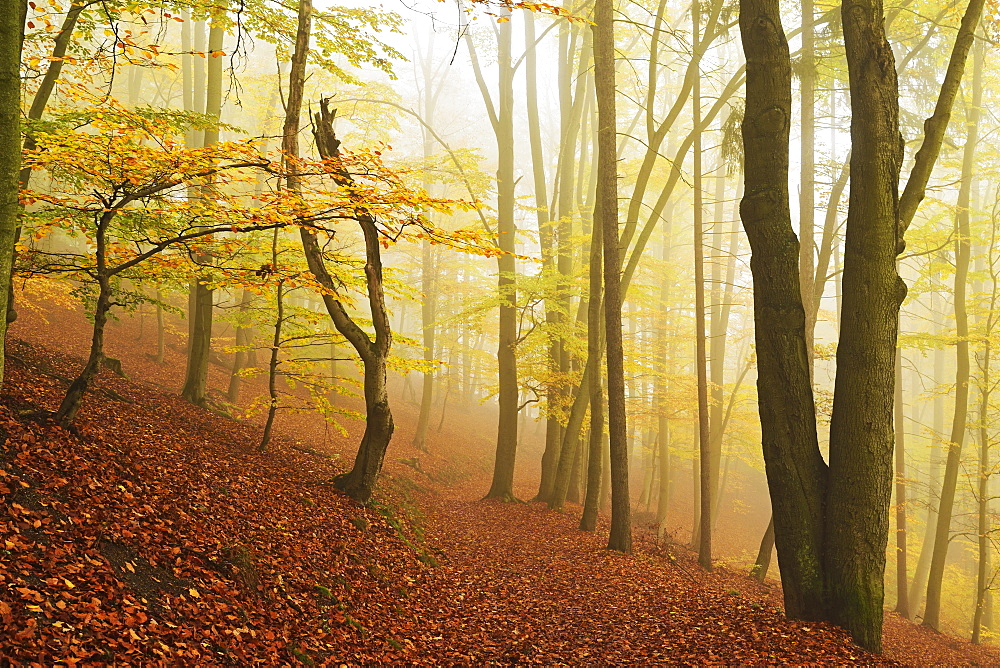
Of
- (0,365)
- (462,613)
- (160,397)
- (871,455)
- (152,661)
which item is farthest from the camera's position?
(160,397)

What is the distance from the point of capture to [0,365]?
14.8 ft

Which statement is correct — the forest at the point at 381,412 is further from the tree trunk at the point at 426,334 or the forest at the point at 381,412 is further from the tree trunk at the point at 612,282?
the tree trunk at the point at 426,334

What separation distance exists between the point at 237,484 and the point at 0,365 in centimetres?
321

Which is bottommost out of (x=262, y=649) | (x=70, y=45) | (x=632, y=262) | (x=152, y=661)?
(x=262, y=649)

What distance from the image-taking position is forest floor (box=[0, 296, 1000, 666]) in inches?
156

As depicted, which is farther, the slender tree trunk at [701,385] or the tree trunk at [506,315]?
the tree trunk at [506,315]

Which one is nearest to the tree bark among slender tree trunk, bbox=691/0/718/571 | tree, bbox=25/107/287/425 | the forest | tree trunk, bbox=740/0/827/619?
the forest

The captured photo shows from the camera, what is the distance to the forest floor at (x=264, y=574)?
13.0ft

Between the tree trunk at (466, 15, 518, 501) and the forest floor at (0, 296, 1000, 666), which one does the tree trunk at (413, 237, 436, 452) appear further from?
the forest floor at (0, 296, 1000, 666)

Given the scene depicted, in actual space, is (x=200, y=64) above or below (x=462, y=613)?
above

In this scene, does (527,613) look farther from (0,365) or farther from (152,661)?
(0,365)

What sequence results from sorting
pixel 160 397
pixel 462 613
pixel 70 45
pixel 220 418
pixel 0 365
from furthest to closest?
1. pixel 220 418
2. pixel 160 397
3. pixel 70 45
4. pixel 462 613
5. pixel 0 365

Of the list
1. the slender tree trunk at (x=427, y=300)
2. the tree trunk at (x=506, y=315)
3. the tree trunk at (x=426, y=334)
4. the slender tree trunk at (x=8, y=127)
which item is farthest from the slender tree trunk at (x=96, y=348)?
the tree trunk at (x=426, y=334)

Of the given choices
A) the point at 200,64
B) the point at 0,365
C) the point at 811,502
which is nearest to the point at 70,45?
the point at 0,365
